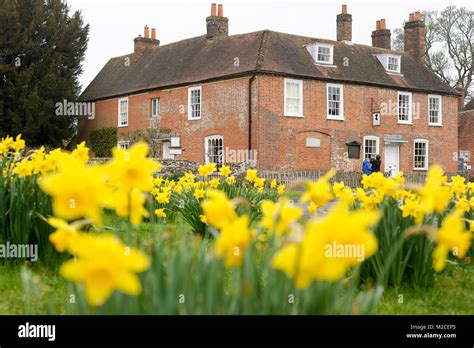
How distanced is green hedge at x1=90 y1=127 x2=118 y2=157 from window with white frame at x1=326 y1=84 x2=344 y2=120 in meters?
12.1

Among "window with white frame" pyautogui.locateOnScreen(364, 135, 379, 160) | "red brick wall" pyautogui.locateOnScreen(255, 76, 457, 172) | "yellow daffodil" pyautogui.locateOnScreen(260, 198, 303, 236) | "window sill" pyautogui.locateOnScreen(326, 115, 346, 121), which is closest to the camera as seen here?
"yellow daffodil" pyautogui.locateOnScreen(260, 198, 303, 236)

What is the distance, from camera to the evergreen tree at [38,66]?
3111cm

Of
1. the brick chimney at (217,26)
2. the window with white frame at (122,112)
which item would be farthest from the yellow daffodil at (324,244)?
the window with white frame at (122,112)

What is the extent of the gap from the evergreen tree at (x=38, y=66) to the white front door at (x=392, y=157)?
17149 mm

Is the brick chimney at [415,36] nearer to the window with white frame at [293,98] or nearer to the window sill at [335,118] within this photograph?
the window sill at [335,118]

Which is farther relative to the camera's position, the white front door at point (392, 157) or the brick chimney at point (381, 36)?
the brick chimney at point (381, 36)

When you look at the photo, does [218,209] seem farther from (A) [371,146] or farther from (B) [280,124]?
(A) [371,146]

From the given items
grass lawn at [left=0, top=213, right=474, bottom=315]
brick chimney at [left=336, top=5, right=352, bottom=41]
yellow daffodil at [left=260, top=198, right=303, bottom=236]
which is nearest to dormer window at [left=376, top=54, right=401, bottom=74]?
brick chimney at [left=336, top=5, right=352, bottom=41]

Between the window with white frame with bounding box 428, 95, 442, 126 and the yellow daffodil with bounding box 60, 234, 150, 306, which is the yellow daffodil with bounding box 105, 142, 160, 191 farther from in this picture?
the window with white frame with bounding box 428, 95, 442, 126

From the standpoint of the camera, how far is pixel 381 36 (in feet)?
115

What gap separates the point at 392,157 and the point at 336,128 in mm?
4155

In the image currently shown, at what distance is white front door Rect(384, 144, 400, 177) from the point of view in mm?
31172

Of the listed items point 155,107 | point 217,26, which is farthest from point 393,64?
point 155,107
